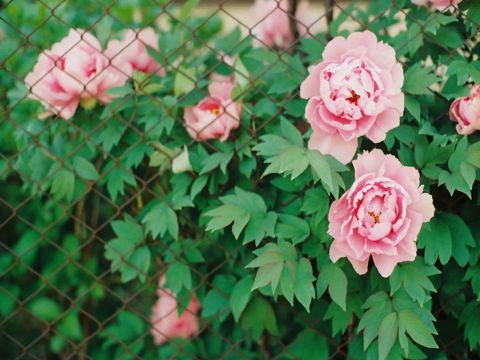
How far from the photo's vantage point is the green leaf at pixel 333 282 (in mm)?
1527

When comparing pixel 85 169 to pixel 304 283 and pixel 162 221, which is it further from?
pixel 304 283

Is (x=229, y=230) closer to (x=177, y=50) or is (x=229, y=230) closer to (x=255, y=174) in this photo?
(x=255, y=174)

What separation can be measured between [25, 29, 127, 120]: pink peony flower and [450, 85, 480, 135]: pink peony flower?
747mm

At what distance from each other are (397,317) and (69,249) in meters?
1.14

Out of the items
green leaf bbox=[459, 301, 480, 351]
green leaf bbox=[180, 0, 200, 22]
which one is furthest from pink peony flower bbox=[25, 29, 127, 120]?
green leaf bbox=[459, 301, 480, 351]

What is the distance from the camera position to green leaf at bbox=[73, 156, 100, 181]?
5.87ft

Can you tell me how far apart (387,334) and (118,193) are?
83 cm

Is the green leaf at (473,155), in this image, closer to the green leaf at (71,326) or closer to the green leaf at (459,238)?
the green leaf at (459,238)

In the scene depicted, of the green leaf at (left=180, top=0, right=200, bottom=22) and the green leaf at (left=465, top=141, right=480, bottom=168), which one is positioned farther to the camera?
the green leaf at (left=180, top=0, right=200, bottom=22)

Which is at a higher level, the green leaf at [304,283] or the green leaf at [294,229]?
the green leaf at [294,229]

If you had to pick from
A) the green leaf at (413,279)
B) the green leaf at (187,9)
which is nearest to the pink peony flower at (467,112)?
the green leaf at (413,279)

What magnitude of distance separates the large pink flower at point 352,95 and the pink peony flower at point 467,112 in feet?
0.62

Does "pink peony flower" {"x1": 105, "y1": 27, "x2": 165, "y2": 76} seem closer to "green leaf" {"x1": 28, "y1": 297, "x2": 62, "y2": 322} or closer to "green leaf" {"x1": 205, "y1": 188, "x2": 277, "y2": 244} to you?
"green leaf" {"x1": 205, "y1": 188, "x2": 277, "y2": 244}

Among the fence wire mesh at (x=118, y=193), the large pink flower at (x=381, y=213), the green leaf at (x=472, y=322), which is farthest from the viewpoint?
the fence wire mesh at (x=118, y=193)
